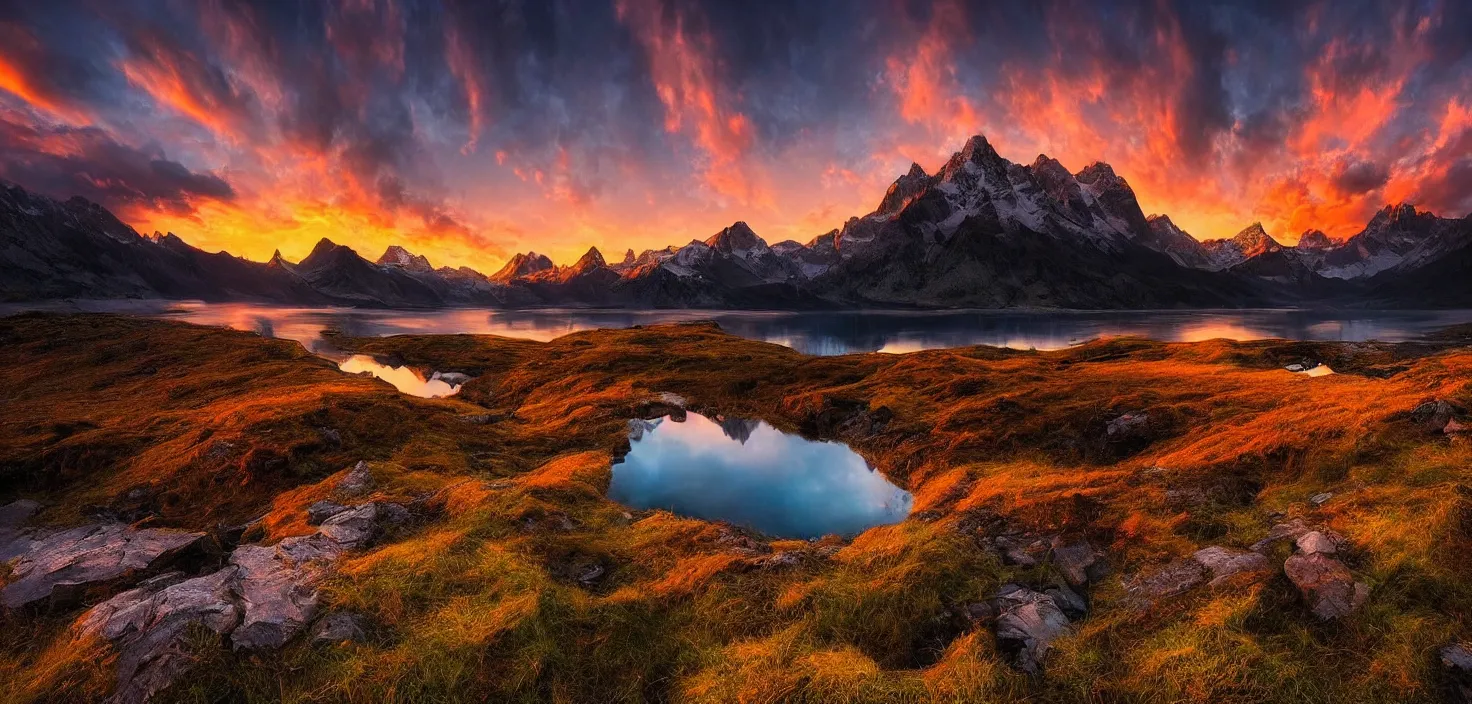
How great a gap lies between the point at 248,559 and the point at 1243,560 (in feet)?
58.9

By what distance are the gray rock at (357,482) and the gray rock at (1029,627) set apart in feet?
54.6

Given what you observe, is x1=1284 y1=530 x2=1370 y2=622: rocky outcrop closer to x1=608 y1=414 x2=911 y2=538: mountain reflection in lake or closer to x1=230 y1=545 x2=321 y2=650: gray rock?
x1=608 y1=414 x2=911 y2=538: mountain reflection in lake

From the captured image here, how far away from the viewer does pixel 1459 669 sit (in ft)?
22.2

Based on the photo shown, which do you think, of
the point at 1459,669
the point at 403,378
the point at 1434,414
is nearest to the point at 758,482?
the point at 1459,669

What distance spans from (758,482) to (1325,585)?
18.6 meters

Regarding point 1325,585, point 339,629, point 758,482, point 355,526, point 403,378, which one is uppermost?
point 1325,585

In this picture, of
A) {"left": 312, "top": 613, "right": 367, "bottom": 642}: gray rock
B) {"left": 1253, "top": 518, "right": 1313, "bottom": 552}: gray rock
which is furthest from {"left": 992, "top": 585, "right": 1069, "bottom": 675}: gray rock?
{"left": 312, "top": 613, "right": 367, "bottom": 642}: gray rock

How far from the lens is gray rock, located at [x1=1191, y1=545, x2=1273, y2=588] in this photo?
9133 mm

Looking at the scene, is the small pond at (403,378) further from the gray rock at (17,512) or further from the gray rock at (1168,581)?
the gray rock at (1168,581)

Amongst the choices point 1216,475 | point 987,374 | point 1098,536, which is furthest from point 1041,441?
point 987,374

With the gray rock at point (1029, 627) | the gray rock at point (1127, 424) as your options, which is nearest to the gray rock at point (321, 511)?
the gray rock at point (1029, 627)

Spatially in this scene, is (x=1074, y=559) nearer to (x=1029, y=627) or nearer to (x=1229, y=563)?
(x=1229, y=563)

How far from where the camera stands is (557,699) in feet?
26.1

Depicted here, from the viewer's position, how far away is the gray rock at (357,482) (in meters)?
16.0
